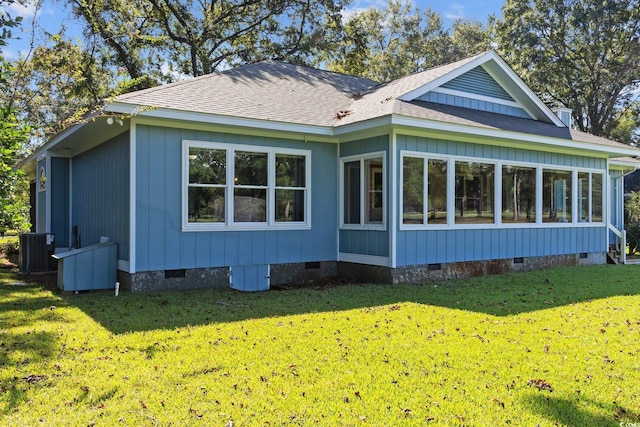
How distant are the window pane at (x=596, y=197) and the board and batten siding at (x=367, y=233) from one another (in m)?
6.85

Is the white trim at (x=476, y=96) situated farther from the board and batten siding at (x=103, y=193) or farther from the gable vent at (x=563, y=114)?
the board and batten siding at (x=103, y=193)

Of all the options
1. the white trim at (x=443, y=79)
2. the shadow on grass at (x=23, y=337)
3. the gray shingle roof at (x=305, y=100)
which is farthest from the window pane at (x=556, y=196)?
A: the shadow on grass at (x=23, y=337)

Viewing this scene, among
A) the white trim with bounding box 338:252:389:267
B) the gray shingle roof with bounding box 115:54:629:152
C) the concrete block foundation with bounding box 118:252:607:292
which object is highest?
the gray shingle roof with bounding box 115:54:629:152

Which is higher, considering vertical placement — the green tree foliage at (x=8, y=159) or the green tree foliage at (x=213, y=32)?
the green tree foliage at (x=213, y=32)

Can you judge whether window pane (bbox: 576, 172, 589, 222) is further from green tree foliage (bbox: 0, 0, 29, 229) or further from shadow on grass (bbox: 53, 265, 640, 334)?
green tree foliage (bbox: 0, 0, 29, 229)

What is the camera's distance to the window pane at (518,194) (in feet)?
36.2

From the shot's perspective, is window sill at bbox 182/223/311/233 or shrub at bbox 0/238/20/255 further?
shrub at bbox 0/238/20/255

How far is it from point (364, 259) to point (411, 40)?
2985 cm

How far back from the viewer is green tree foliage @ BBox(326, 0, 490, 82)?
3466 centimetres

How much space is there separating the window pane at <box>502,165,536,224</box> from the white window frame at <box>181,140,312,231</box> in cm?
443

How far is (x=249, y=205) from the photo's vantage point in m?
9.24

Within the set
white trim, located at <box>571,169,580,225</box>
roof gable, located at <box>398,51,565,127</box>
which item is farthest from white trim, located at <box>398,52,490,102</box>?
white trim, located at <box>571,169,580,225</box>

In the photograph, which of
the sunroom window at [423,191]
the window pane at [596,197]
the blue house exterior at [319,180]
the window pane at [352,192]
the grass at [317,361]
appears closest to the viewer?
the grass at [317,361]

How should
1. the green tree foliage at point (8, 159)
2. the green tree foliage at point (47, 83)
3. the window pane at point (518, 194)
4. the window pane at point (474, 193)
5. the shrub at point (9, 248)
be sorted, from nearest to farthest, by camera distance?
the green tree foliage at point (8, 159) → the green tree foliage at point (47, 83) → the window pane at point (474, 193) → the window pane at point (518, 194) → the shrub at point (9, 248)
